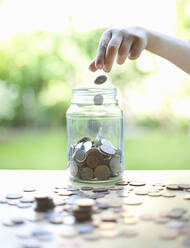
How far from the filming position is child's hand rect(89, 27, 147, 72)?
966 mm

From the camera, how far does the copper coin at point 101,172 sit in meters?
0.97

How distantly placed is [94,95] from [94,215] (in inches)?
14.8

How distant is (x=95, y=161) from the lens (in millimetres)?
968

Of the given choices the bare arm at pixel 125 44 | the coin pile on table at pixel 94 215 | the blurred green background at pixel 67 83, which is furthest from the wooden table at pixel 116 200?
the blurred green background at pixel 67 83

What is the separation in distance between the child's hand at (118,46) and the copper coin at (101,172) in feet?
0.82

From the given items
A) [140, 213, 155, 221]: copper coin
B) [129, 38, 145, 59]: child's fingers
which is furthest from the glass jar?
[140, 213, 155, 221]: copper coin

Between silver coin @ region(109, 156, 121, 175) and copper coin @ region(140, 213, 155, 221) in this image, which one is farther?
silver coin @ region(109, 156, 121, 175)

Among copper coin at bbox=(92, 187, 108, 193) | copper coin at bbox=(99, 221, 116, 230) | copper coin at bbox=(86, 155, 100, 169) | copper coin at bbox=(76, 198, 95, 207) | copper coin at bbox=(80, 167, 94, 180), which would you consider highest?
copper coin at bbox=(86, 155, 100, 169)

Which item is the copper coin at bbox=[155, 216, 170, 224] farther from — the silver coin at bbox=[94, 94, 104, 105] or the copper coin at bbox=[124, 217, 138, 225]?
the silver coin at bbox=[94, 94, 104, 105]

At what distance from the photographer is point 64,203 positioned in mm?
792

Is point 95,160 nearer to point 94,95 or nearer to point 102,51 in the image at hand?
point 94,95

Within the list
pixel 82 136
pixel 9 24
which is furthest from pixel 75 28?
pixel 82 136

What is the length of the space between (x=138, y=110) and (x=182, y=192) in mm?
3709

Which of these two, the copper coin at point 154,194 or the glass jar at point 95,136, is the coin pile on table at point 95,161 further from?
the copper coin at point 154,194
